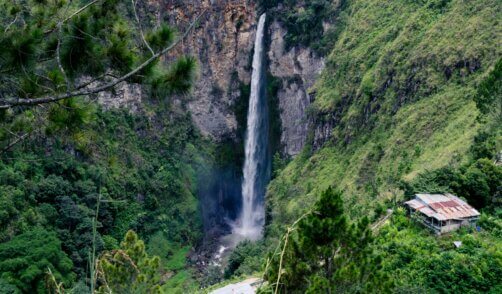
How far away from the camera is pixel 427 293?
31.9 ft

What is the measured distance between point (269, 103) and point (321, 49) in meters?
4.66

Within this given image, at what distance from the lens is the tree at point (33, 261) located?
18125 mm

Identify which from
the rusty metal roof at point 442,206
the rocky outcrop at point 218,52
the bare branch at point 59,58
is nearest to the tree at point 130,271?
the bare branch at point 59,58

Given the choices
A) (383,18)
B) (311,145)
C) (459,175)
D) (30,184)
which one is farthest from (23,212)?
(383,18)

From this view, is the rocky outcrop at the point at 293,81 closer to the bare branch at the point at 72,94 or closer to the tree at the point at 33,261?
the tree at the point at 33,261

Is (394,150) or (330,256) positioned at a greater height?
(330,256)

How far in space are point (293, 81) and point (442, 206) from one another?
20614mm

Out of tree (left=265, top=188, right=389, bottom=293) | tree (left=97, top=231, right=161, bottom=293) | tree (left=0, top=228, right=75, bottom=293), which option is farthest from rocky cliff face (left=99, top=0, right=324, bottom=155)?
tree (left=265, top=188, right=389, bottom=293)

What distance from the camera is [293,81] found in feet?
104

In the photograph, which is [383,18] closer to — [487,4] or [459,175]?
[487,4]

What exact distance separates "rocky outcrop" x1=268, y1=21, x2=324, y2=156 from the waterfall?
0.95 meters

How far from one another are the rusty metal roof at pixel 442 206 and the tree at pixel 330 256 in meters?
4.88

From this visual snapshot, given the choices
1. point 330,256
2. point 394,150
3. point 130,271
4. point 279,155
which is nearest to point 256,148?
point 279,155

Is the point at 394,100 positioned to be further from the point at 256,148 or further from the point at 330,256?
the point at 330,256
